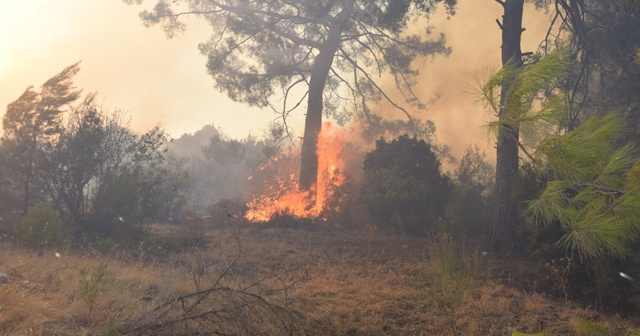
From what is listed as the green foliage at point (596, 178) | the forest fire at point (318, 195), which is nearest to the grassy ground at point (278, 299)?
the green foliage at point (596, 178)

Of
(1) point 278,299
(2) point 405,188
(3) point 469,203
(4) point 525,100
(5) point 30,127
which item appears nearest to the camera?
(4) point 525,100

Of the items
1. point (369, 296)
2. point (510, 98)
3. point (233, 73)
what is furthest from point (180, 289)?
point (233, 73)

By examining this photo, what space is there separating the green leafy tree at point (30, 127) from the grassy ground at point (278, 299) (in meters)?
4.98

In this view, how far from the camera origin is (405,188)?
15.4 meters

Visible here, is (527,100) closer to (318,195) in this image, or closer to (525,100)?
(525,100)

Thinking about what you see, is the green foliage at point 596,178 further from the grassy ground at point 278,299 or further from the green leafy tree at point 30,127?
the green leafy tree at point 30,127

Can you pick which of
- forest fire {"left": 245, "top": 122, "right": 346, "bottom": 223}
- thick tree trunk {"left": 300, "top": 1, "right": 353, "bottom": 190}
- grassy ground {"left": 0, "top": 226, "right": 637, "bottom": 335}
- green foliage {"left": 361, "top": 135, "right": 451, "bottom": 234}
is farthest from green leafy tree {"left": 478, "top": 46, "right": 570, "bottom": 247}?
thick tree trunk {"left": 300, "top": 1, "right": 353, "bottom": 190}

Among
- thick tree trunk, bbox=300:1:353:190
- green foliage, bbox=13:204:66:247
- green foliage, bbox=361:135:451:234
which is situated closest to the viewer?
green foliage, bbox=13:204:66:247

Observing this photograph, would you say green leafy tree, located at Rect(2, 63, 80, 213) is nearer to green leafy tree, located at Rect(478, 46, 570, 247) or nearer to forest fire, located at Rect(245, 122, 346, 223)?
forest fire, located at Rect(245, 122, 346, 223)

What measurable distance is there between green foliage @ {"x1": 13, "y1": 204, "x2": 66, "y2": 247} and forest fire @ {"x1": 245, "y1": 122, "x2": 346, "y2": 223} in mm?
8014

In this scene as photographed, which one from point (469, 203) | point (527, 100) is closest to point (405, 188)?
point (469, 203)

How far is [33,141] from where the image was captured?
13.6 meters

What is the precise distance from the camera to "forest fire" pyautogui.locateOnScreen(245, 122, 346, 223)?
58.4 feet

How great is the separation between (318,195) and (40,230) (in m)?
11.1
